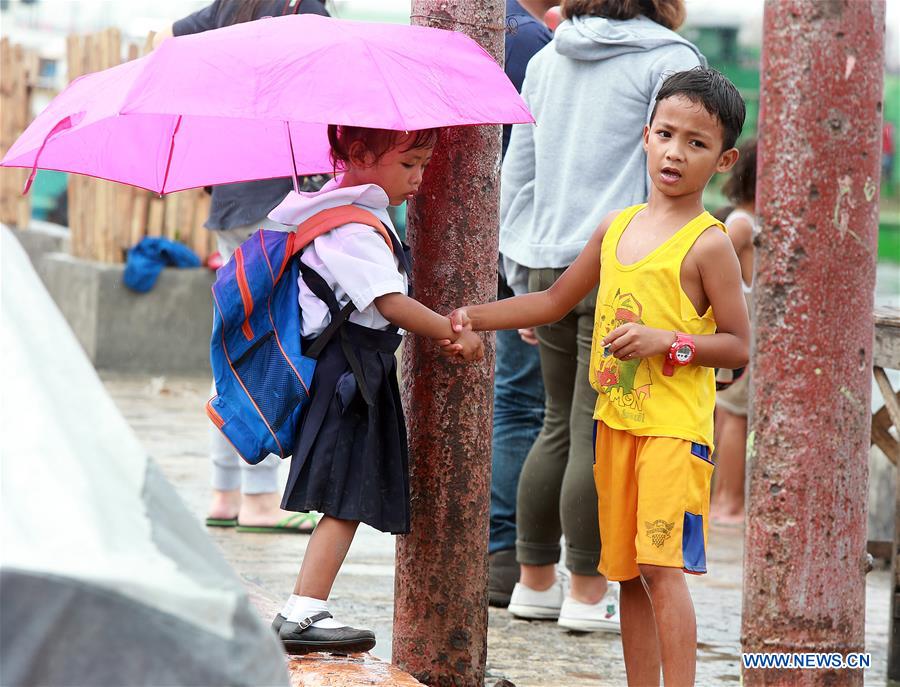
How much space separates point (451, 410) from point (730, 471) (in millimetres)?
3645

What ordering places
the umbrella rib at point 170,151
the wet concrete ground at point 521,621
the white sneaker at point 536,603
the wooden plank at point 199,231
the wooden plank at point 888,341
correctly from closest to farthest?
the umbrella rib at point 170,151 < the wet concrete ground at point 521,621 < the wooden plank at point 888,341 < the white sneaker at point 536,603 < the wooden plank at point 199,231

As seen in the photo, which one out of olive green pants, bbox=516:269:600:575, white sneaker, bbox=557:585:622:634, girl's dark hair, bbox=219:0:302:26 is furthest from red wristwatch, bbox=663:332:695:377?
girl's dark hair, bbox=219:0:302:26

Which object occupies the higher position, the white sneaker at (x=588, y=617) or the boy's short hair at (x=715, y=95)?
the boy's short hair at (x=715, y=95)

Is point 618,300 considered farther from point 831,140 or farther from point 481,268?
point 831,140

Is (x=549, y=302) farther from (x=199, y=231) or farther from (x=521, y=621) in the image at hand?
(x=199, y=231)

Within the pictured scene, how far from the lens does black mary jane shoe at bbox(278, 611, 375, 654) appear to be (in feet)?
10.5

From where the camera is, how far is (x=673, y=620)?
3039 mm

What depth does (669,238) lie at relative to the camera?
3074mm

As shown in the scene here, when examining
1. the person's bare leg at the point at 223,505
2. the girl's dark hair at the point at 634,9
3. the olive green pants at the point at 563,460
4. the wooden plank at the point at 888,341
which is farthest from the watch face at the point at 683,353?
the person's bare leg at the point at 223,505

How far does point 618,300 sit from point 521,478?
146 centimetres

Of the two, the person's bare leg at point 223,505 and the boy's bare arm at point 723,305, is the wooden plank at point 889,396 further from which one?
the person's bare leg at point 223,505

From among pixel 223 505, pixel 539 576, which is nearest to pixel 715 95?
pixel 539 576

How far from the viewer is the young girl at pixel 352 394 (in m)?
3.15

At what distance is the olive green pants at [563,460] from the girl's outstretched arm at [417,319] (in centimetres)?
90
